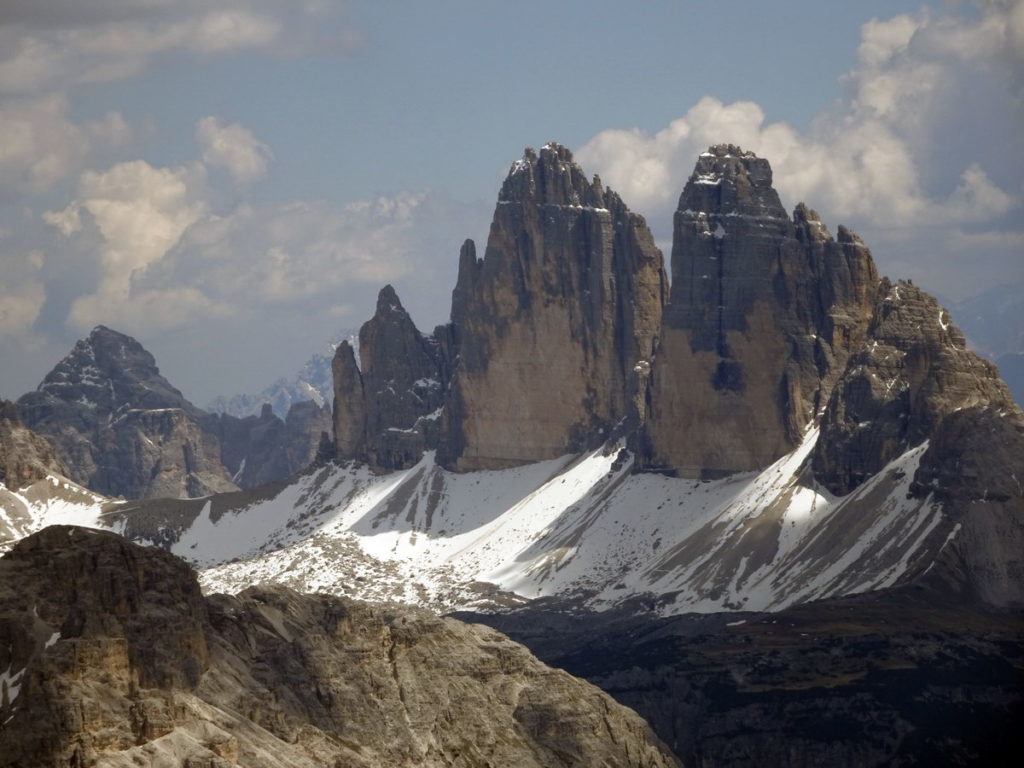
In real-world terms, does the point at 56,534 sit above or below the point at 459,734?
above

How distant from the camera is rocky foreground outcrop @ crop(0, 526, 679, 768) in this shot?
139625 millimetres

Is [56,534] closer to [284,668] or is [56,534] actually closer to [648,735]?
[284,668]

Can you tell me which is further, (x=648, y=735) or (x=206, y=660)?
(x=648, y=735)

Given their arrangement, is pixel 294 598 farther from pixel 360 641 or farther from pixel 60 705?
pixel 60 705

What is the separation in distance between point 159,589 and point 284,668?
10951 millimetres

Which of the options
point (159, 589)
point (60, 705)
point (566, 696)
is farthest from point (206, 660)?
point (566, 696)

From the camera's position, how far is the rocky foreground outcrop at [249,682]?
139625 mm

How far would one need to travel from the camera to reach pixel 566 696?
179625mm

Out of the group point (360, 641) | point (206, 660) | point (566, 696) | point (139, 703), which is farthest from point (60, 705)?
point (566, 696)

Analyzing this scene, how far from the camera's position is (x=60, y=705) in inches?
5408

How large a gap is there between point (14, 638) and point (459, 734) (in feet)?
115

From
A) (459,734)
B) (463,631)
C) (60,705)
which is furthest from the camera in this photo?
(463,631)

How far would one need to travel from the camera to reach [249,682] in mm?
158500

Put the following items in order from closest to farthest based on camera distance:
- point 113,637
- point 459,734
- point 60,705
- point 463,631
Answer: point 60,705
point 113,637
point 459,734
point 463,631
